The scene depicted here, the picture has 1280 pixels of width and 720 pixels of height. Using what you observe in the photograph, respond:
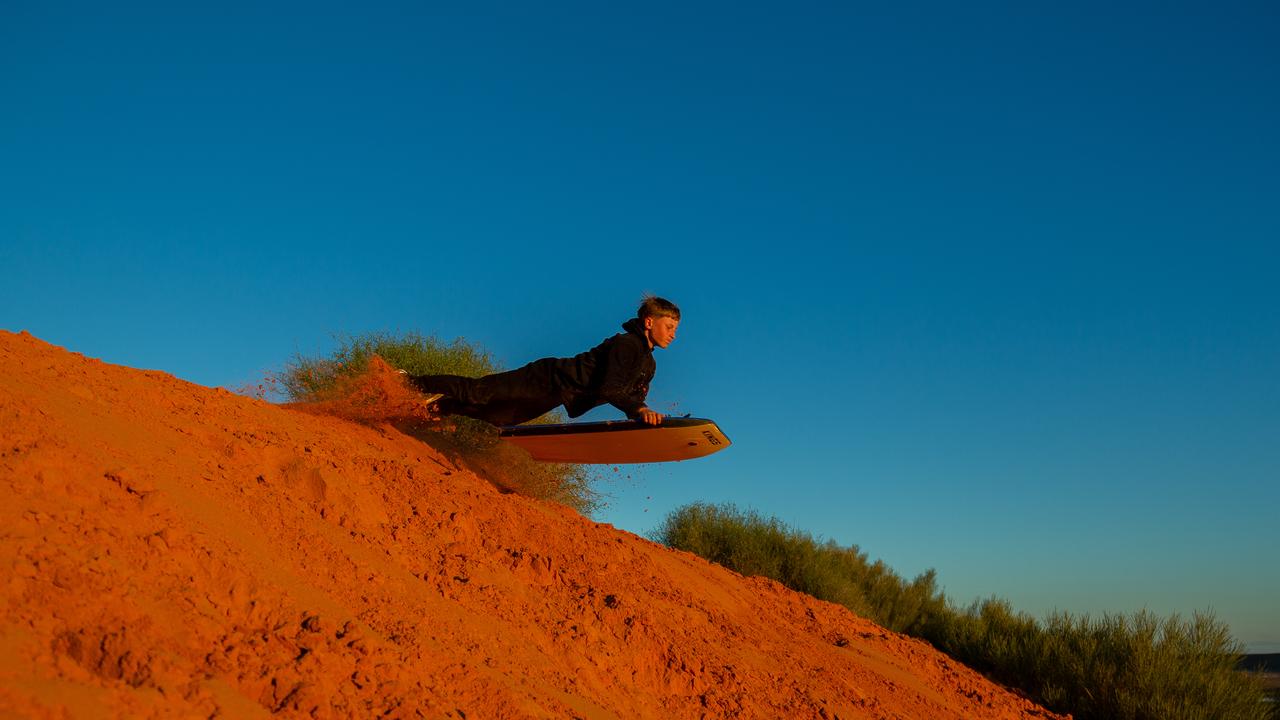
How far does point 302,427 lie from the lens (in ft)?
18.5

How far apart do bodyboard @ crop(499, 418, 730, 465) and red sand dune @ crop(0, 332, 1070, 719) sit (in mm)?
982

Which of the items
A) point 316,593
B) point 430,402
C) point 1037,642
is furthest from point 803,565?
point 316,593

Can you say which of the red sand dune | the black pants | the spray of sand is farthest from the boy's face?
the spray of sand

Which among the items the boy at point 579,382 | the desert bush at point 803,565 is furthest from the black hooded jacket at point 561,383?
the desert bush at point 803,565

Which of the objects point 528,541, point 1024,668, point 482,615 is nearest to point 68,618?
point 482,615

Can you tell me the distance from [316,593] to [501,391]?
3.68m

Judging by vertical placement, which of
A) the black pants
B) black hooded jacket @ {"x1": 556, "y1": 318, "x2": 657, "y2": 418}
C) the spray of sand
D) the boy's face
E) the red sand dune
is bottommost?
the red sand dune

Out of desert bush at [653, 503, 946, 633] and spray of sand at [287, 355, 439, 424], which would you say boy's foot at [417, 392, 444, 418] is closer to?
spray of sand at [287, 355, 439, 424]

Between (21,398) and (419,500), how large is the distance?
1896mm

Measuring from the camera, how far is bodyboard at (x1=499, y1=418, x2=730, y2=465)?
23.1 feet

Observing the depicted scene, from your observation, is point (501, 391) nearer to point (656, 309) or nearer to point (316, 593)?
point (656, 309)

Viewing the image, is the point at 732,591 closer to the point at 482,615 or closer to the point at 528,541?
the point at 528,541

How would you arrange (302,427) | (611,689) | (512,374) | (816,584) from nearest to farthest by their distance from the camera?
(611,689)
(302,427)
(512,374)
(816,584)

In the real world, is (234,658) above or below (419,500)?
below
